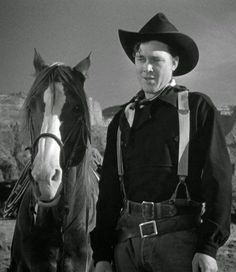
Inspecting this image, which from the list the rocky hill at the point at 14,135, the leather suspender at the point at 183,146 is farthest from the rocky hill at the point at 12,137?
the leather suspender at the point at 183,146

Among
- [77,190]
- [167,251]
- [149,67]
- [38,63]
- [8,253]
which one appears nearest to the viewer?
[167,251]

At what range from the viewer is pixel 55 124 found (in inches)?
82.3

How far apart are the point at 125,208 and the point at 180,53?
0.66 m

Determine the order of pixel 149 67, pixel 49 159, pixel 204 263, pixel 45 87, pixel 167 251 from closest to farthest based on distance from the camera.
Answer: pixel 204 263 → pixel 167 251 → pixel 149 67 → pixel 49 159 → pixel 45 87

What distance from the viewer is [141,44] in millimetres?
1789

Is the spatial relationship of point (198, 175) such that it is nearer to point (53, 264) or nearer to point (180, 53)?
point (180, 53)

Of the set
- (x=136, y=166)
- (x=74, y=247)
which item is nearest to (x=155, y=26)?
(x=136, y=166)

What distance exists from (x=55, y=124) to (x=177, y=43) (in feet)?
2.21

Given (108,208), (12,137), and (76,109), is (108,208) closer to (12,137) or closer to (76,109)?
(76,109)

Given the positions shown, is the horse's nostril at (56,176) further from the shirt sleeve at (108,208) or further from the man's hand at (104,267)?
the man's hand at (104,267)

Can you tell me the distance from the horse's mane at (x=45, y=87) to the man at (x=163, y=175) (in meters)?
0.46

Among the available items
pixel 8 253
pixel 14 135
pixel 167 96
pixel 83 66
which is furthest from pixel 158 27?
pixel 14 135

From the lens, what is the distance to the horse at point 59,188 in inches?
83.3

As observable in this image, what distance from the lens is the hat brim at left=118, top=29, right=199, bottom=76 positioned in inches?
69.5
